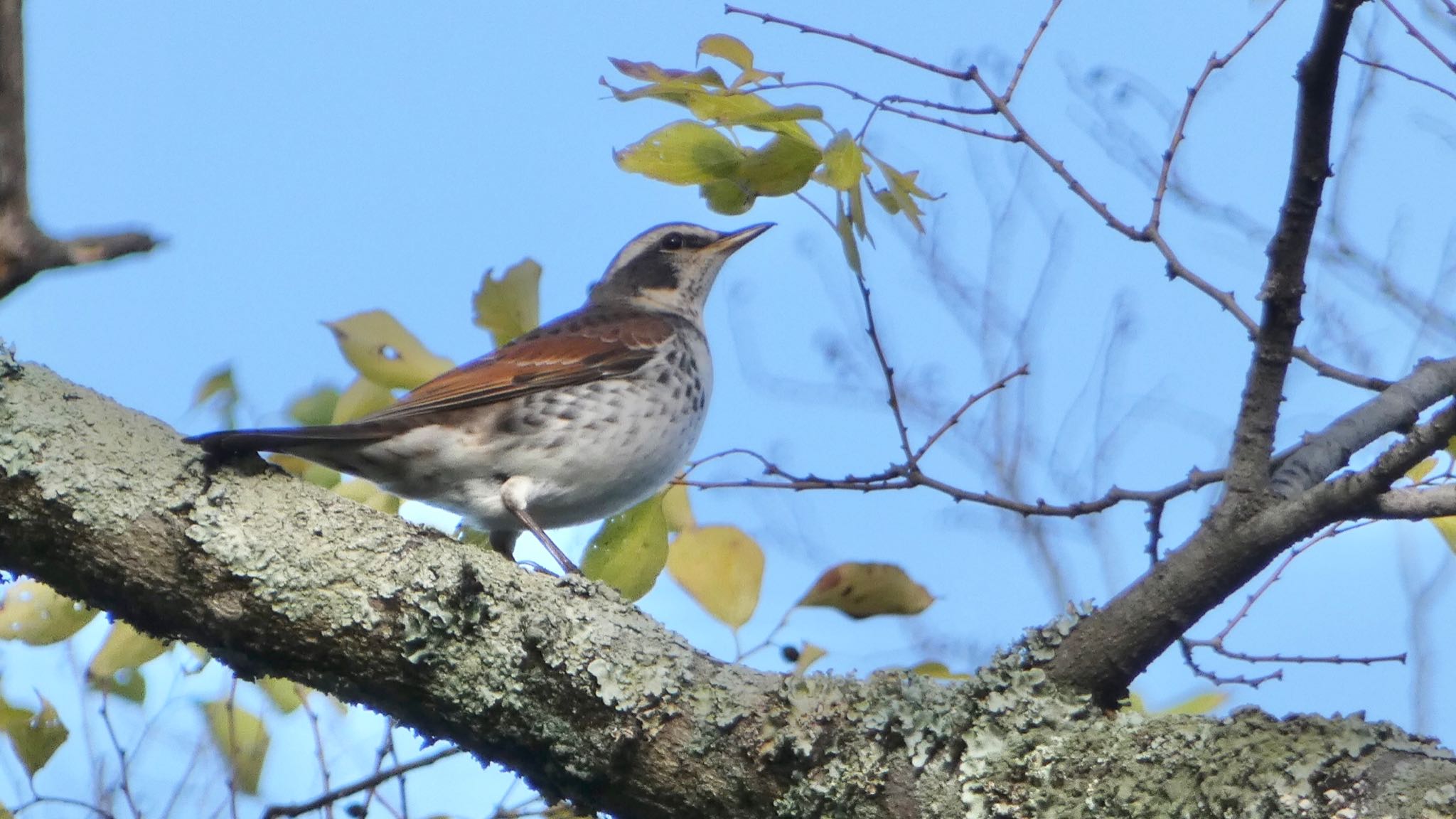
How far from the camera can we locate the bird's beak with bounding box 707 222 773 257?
6.59m

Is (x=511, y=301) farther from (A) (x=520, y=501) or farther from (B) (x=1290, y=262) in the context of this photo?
(B) (x=1290, y=262)

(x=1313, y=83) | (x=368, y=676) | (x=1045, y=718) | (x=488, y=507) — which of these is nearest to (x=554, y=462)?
(x=488, y=507)

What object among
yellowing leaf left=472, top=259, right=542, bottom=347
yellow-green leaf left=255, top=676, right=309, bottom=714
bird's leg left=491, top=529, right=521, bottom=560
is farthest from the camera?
bird's leg left=491, top=529, right=521, bottom=560

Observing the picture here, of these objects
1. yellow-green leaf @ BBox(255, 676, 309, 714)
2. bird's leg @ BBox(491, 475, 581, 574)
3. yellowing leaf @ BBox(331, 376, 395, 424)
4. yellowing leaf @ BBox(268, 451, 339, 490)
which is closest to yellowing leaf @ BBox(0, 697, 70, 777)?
yellow-green leaf @ BBox(255, 676, 309, 714)

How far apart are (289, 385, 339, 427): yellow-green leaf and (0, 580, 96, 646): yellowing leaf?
2.73 ft

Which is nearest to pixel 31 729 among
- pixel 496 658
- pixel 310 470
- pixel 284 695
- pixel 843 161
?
pixel 284 695

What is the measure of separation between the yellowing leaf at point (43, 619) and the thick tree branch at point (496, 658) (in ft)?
2.17

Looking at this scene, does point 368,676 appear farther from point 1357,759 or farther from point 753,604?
point 1357,759

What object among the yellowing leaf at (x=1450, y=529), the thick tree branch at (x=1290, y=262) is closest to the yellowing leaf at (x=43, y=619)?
the thick tree branch at (x=1290, y=262)

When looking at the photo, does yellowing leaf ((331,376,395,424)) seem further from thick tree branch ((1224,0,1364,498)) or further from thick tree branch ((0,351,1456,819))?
thick tree branch ((1224,0,1364,498))

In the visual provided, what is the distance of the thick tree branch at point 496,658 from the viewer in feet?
8.96

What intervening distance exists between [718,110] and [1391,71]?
9.23ft

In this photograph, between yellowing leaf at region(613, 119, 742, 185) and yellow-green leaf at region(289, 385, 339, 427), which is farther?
yellow-green leaf at region(289, 385, 339, 427)

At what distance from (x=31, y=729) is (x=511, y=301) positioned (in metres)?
1.88
